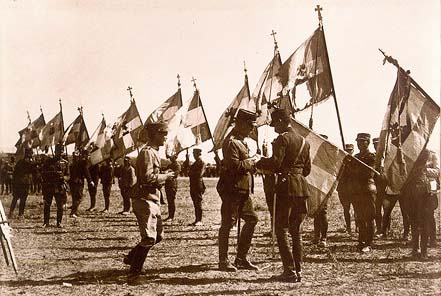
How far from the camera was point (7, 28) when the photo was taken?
6.58m

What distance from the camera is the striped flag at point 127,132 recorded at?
49.0ft

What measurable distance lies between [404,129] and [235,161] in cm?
241

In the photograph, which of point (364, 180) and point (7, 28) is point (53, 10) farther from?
point (364, 180)

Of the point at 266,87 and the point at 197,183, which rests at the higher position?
the point at 266,87

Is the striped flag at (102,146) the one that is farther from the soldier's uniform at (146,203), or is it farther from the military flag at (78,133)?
the soldier's uniform at (146,203)

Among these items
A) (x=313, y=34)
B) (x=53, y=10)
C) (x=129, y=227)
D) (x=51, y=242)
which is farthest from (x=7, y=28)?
(x=129, y=227)

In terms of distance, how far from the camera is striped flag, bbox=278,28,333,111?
785 cm

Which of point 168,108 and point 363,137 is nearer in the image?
point 363,137

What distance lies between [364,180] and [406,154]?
1315 mm

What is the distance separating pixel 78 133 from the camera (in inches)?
704

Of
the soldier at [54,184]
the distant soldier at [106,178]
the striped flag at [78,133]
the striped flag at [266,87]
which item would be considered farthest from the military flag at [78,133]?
the striped flag at [266,87]

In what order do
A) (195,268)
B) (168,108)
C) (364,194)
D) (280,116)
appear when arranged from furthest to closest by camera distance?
(168,108)
(364,194)
(195,268)
(280,116)

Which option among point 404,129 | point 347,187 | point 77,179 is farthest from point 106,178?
point 404,129

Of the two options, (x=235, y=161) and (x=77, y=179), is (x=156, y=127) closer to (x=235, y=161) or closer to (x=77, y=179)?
(x=235, y=161)
